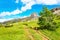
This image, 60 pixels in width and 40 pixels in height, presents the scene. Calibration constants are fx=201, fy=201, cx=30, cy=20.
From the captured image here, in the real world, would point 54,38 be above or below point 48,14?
below

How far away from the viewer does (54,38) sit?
74.4 m

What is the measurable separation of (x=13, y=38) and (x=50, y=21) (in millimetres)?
30566

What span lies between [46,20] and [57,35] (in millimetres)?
13034

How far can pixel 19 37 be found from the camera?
6788 cm

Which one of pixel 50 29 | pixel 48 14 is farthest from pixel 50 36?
pixel 48 14

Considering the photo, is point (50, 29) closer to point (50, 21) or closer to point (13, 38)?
point (50, 21)

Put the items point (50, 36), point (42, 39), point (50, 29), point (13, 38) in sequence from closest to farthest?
point (13, 38), point (42, 39), point (50, 36), point (50, 29)

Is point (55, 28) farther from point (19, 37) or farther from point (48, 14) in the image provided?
point (19, 37)

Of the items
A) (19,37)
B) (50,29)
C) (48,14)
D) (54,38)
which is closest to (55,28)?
(50,29)

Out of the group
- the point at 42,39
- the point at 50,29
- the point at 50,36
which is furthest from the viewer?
the point at 50,29

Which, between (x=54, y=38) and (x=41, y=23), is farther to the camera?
(x=41, y=23)

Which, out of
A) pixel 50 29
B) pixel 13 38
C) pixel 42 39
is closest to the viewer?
pixel 13 38

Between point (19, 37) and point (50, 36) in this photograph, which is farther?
point (50, 36)

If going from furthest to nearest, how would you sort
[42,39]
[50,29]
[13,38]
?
[50,29] → [42,39] → [13,38]
